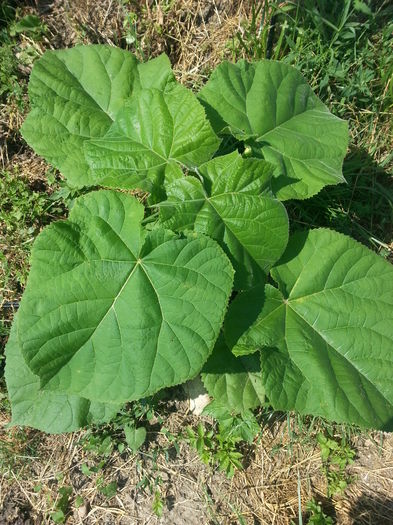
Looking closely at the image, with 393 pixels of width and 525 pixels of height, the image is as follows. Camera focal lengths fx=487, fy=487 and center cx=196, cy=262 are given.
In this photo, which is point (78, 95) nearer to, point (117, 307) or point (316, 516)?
point (117, 307)

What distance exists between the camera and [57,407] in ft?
9.52

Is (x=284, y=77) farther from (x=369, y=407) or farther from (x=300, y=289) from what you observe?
(x=369, y=407)

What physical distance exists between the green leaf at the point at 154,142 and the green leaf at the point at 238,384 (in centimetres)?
130

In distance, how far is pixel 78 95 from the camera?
3.02 m

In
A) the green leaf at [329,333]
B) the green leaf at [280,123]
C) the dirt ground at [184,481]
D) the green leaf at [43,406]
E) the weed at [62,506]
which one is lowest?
the weed at [62,506]

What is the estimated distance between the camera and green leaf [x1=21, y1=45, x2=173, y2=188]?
2.94 meters

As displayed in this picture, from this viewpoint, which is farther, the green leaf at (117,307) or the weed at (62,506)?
the weed at (62,506)

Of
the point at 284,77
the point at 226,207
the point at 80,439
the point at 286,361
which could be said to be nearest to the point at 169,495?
the point at 80,439

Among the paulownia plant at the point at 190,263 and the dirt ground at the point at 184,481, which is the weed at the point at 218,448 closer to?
the dirt ground at the point at 184,481

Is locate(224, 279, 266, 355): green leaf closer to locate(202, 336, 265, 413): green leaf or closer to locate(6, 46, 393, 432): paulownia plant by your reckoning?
locate(6, 46, 393, 432): paulownia plant

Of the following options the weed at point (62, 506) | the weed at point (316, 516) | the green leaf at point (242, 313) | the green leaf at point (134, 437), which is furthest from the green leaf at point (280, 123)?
the weed at point (62, 506)

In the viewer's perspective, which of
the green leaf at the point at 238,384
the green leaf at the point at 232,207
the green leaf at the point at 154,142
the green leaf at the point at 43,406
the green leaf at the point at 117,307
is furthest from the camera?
the green leaf at the point at 238,384

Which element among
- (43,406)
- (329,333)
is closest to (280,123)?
(329,333)

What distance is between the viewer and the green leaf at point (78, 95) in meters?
2.94
